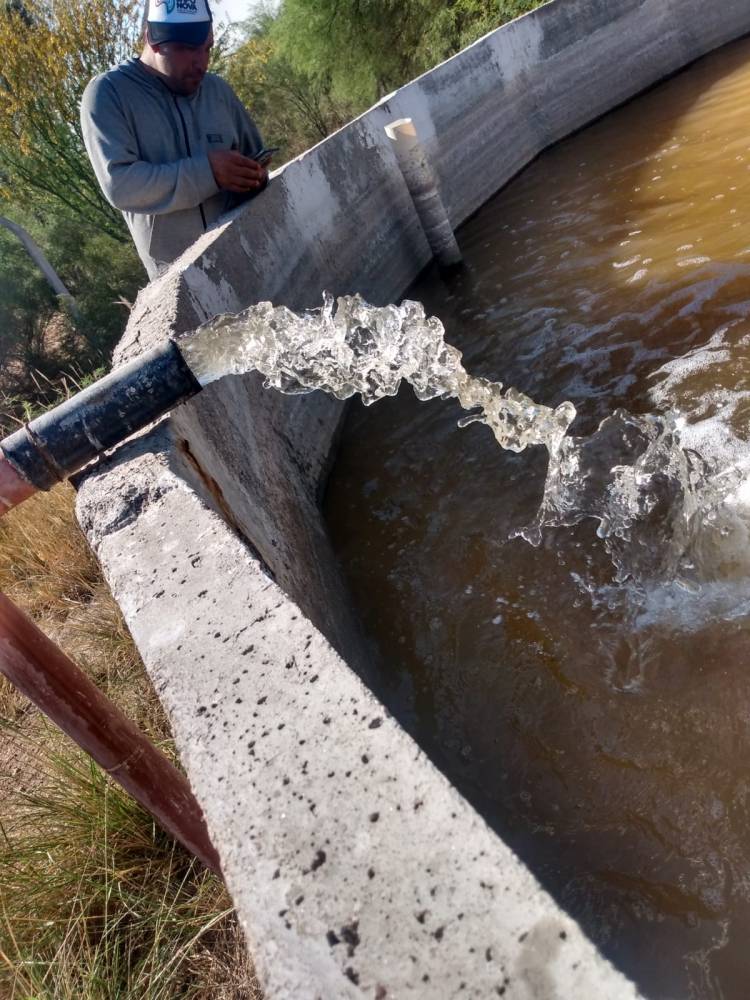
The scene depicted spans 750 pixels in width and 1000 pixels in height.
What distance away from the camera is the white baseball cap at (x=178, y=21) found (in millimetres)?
3699

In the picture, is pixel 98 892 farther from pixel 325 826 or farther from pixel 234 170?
pixel 234 170

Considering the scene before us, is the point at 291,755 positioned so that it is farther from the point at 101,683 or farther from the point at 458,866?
the point at 101,683

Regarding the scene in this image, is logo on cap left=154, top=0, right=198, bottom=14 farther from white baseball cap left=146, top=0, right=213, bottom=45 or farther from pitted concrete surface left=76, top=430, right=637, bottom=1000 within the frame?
pitted concrete surface left=76, top=430, right=637, bottom=1000

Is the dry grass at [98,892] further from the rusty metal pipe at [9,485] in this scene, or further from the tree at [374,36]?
the tree at [374,36]

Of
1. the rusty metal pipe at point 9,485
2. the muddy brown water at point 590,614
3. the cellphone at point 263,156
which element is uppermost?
the cellphone at point 263,156

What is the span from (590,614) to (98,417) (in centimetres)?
192

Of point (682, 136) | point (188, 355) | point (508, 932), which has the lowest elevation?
point (682, 136)

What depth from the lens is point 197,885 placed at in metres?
2.17

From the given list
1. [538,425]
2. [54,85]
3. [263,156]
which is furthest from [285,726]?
[54,85]

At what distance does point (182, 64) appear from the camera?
3.92m

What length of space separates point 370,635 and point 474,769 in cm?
89

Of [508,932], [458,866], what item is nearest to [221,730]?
[458,866]

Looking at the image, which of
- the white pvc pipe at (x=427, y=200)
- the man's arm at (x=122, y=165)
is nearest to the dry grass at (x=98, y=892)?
the man's arm at (x=122, y=165)

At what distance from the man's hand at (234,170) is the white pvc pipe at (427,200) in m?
3.15
